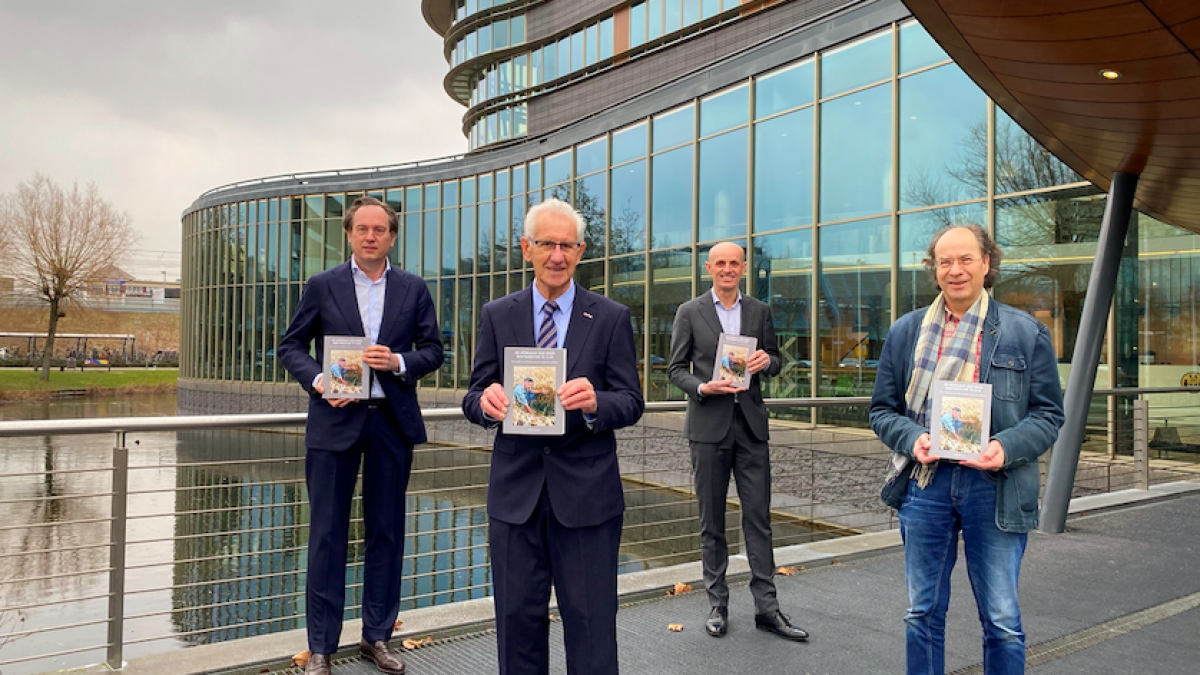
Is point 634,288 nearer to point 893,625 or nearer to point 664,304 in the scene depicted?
point 664,304

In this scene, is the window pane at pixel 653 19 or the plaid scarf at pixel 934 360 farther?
the window pane at pixel 653 19

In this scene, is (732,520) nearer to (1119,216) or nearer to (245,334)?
(1119,216)

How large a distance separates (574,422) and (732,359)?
1801 mm

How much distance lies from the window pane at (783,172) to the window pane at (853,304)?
894mm

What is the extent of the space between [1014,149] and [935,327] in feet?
32.5

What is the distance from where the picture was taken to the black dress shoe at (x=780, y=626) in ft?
13.3

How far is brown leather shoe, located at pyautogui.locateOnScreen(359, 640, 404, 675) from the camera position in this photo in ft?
11.6

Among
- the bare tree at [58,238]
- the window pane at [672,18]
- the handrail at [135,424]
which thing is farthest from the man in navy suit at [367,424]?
the bare tree at [58,238]

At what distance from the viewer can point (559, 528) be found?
96.9 inches

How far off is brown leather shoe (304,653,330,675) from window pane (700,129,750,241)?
13.1 meters

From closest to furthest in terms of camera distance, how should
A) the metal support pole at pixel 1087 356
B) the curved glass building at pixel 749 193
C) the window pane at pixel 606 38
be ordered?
the metal support pole at pixel 1087 356 < the curved glass building at pixel 749 193 < the window pane at pixel 606 38

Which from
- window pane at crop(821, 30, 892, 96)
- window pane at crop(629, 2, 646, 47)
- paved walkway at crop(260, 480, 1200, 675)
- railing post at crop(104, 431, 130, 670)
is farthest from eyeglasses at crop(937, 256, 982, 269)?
window pane at crop(629, 2, 646, 47)

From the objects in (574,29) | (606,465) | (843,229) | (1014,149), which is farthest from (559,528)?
(574,29)

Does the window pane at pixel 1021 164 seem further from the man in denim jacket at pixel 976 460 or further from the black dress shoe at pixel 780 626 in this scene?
the man in denim jacket at pixel 976 460
